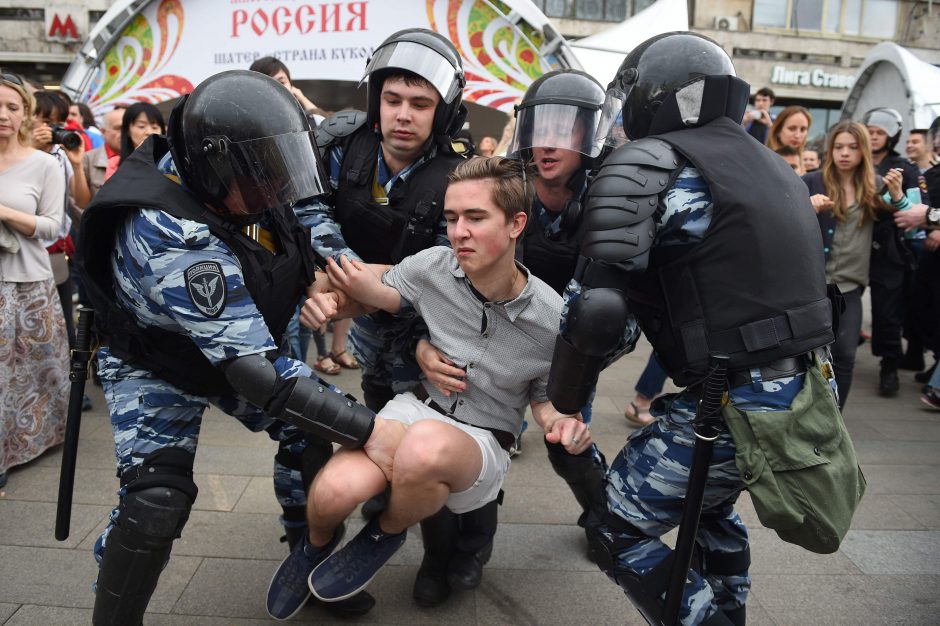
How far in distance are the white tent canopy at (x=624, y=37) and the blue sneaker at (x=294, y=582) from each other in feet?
25.3

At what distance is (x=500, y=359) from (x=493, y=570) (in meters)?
0.92

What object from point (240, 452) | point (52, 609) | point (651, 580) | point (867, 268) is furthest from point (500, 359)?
point (867, 268)

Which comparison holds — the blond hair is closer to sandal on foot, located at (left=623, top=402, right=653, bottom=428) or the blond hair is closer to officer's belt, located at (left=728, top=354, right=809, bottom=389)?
officer's belt, located at (left=728, top=354, right=809, bottom=389)

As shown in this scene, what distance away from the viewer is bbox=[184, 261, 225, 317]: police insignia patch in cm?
182

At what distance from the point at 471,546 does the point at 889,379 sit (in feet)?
13.2

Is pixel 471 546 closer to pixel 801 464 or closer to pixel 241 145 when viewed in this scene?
pixel 801 464

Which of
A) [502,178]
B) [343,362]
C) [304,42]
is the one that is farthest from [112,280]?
[304,42]

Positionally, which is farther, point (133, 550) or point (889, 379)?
point (889, 379)

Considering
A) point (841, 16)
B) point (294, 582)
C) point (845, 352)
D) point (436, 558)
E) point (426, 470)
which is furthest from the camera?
point (841, 16)

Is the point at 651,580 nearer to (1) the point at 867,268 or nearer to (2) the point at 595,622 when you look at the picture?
(2) the point at 595,622

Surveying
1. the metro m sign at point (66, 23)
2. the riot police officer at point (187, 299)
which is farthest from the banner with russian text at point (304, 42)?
the metro m sign at point (66, 23)

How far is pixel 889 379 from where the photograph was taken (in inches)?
209

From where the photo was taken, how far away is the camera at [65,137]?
13.8ft

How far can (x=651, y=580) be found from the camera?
193 cm
